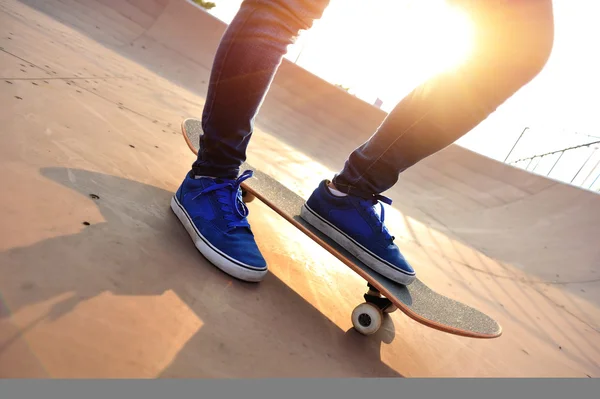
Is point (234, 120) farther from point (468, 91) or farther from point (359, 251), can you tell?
point (468, 91)

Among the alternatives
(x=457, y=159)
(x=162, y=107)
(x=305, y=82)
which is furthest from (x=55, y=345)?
(x=305, y=82)

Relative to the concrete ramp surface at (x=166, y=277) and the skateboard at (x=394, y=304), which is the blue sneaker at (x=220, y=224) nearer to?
the concrete ramp surface at (x=166, y=277)

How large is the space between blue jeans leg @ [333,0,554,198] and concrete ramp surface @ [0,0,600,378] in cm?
49

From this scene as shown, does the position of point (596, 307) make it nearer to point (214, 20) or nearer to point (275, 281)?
point (275, 281)

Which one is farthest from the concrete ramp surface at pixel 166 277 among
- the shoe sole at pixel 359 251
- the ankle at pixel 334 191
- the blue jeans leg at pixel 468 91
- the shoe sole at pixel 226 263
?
the blue jeans leg at pixel 468 91

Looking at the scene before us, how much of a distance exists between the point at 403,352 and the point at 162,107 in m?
2.70

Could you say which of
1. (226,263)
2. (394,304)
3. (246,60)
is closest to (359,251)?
(394,304)

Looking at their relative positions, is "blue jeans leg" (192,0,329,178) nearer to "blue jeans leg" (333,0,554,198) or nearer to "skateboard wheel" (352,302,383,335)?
"blue jeans leg" (333,0,554,198)

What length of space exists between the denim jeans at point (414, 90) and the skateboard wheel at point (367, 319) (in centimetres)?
47

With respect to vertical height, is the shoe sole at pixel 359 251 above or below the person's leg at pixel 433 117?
below

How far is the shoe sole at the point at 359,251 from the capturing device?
118 centimetres

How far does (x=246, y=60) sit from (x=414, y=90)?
568mm

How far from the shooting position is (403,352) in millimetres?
1120

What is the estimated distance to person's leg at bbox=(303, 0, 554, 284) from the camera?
3.43ft
